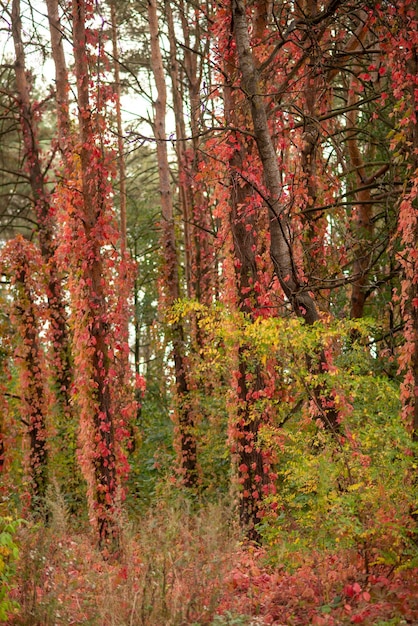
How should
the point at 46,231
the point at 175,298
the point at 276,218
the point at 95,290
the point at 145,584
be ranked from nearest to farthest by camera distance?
the point at 145,584 < the point at 276,218 < the point at 95,290 < the point at 175,298 < the point at 46,231

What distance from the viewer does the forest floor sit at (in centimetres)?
591

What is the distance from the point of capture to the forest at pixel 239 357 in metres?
6.62

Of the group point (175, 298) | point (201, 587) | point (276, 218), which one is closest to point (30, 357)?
point (175, 298)

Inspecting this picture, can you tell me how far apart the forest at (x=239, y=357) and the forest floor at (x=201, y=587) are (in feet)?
0.08

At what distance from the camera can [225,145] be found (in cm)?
995

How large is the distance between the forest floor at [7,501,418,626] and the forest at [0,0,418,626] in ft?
0.08

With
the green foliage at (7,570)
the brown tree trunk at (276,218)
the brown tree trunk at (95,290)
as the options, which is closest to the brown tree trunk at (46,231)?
the brown tree trunk at (95,290)

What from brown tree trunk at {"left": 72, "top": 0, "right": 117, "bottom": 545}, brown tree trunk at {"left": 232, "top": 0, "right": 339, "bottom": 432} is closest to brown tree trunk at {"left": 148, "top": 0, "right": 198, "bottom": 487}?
brown tree trunk at {"left": 72, "top": 0, "right": 117, "bottom": 545}

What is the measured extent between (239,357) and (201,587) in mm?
4144

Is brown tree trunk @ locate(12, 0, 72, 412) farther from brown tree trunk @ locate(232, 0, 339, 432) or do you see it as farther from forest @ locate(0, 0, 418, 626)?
brown tree trunk @ locate(232, 0, 339, 432)

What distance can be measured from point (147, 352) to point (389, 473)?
20.5 meters

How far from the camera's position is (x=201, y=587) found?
611cm

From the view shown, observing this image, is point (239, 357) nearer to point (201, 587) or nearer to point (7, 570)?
point (201, 587)

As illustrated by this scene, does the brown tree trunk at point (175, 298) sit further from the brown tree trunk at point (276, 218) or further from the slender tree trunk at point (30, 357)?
the brown tree trunk at point (276, 218)
